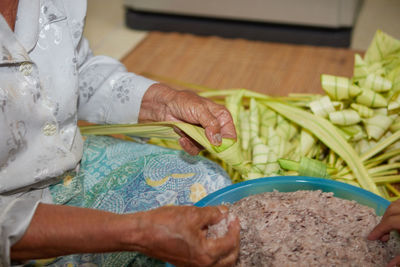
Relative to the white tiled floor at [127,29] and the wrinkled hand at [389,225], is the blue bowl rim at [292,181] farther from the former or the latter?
the white tiled floor at [127,29]

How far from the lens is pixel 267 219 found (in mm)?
936

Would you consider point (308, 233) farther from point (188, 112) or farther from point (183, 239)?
point (188, 112)

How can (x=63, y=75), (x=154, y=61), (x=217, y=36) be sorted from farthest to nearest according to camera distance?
(x=217, y=36) → (x=154, y=61) → (x=63, y=75)

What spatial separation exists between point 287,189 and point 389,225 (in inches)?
11.8

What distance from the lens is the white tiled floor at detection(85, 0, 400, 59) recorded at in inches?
96.9

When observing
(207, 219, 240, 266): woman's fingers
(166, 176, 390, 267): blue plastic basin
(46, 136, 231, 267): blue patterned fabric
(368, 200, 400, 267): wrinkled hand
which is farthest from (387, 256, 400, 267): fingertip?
(46, 136, 231, 267): blue patterned fabric

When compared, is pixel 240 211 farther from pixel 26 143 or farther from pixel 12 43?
pixel 12 43

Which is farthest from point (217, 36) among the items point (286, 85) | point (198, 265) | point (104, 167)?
point (198, 265)

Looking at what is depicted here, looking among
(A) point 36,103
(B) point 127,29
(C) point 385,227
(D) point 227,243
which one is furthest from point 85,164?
(B) point 127,29

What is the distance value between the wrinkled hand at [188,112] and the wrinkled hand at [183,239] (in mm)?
341

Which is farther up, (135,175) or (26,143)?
(26,143)

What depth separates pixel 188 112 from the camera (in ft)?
3.65

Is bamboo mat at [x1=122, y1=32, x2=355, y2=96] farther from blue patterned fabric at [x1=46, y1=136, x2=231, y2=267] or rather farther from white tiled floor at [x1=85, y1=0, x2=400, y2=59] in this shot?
blue patterned fabric at [x1=46, y1=136, x2=231, y2=267]

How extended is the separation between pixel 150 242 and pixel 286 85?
149 cm
